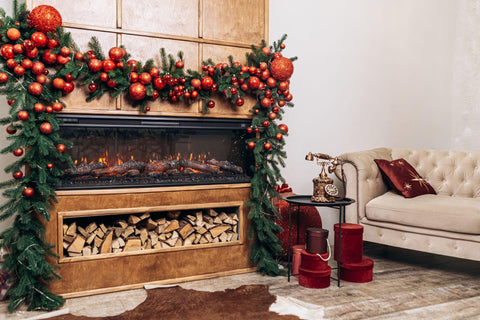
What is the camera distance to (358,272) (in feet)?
9.70

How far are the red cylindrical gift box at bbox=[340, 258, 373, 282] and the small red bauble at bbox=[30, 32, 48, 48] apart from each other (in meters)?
2.35

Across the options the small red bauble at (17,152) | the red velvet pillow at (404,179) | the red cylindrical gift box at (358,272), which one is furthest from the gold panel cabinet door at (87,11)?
the red velvet pillow at (404,179)

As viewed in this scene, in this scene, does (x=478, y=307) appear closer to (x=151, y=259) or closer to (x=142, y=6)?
(x=151, y=259)

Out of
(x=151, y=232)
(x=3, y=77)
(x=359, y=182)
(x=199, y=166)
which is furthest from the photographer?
(x=359, y=182)

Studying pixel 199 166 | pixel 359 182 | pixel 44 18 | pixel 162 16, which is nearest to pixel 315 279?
pixel 359 182

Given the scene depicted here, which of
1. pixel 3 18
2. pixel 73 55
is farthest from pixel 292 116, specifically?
pixel 3 18

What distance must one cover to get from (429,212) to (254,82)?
5.17 ft

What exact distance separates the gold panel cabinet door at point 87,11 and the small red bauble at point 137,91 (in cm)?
41

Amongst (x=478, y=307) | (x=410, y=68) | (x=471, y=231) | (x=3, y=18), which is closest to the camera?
(x=3, y=18)

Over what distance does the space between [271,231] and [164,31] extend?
Answer: 61.7 inches

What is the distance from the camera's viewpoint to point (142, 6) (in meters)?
2.78

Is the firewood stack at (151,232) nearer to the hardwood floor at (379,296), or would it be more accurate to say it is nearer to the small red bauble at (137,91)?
the hardwood floor at (379,296)

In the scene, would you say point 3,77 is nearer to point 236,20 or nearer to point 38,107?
point 38,107

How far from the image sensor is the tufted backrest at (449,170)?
12.2ft
